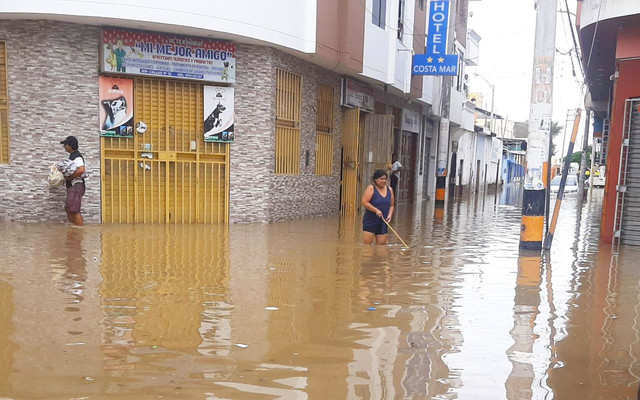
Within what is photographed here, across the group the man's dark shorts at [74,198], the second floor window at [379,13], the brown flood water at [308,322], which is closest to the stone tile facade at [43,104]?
the man's dark shorts at [74,198]

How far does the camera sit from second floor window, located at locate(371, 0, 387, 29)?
56.6 ft

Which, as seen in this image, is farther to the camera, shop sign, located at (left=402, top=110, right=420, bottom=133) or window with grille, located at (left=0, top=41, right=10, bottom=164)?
shop sign, located at (left=402, top=110, right=420, bottom=133)

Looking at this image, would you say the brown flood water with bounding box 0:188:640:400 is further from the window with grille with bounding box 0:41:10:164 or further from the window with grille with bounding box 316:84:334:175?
the window with grille with bounding box 316:84:334:175

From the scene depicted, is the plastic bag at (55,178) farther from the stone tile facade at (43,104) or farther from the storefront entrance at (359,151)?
the storefront entrance at (359,151)

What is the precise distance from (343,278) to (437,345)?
2.74 m

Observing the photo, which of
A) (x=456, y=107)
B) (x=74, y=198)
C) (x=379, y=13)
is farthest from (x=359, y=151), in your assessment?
(x=456, y=107)

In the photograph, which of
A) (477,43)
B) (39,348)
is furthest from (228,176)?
(477,43)

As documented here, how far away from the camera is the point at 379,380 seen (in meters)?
4.20

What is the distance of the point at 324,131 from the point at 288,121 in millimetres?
2136

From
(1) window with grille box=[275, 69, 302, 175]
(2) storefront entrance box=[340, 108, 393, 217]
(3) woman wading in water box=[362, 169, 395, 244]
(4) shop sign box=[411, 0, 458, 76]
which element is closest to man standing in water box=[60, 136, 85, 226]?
(1) window with grille box=[275, 69, 302, 175]

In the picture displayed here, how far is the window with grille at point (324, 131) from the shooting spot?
53.7 ft

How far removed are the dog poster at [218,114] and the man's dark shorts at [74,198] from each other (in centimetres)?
291

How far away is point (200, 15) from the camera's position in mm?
11992

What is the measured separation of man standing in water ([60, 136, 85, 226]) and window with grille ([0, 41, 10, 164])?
4.40ft
